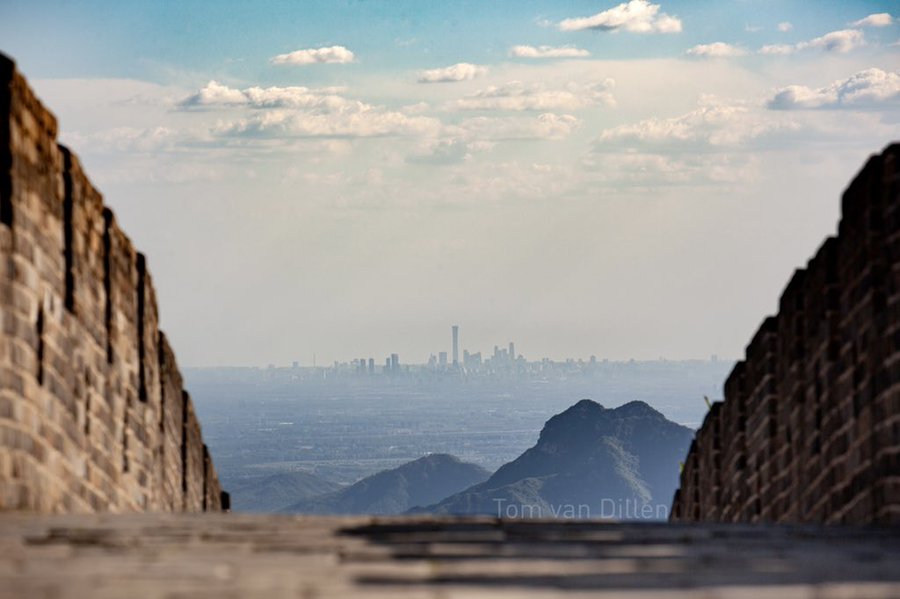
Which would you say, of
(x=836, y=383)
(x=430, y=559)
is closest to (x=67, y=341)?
(x=836, y=383)

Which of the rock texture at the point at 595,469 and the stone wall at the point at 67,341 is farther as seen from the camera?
the rock texture at the point at 595,469

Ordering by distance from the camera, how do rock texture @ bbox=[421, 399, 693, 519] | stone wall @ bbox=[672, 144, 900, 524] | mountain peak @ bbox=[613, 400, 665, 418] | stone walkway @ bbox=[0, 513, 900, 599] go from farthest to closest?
mountain peak @ bbox=[613, 400, 665, 418] → rock texture @ bbox=[421, 399, 693, 519] → stone wall @ bbox=[672, 144, 900, 524] → stone walkway @ bbox=[0, 513, 900, 599]

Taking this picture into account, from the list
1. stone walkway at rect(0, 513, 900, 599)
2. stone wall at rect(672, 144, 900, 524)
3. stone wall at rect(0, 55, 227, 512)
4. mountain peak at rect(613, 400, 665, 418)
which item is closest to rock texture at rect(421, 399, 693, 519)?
mountain peak at rect(613, 400, 665, 418)

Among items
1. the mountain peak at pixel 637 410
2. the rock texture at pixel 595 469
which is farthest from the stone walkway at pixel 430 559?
the mountain peak at pixel 637 410

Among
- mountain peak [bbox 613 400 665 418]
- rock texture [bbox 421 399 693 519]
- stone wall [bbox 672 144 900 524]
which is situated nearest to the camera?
stone wall [bbox 672 144 900 524]

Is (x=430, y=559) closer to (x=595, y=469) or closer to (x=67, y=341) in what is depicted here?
(x=67, y=341)

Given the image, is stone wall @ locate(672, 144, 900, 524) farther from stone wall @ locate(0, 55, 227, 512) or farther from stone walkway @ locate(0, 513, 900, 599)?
stone wall @ locate(0, 55, 227, 512)

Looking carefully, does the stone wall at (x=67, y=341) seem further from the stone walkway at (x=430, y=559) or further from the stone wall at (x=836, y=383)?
the stone wall at (x=836, y=383)
